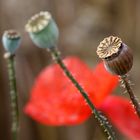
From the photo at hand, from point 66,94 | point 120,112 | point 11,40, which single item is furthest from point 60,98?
point 11,40

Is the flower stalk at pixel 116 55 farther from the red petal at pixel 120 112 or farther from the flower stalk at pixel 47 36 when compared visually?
the red petal at pixel 120 112

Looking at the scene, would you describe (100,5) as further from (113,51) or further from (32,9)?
(113,51)

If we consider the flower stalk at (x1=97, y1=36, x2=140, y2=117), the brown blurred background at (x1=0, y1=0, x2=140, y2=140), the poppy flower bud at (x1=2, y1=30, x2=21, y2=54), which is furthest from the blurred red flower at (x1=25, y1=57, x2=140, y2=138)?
the brown blurred background at (x1=0, y1=0, x2=140, y2=140)

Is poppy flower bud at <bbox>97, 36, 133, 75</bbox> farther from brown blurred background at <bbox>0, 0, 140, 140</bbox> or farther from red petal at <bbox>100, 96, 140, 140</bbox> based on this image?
brown blurred background at <bbox>0, 0, 140, 140</bbox>

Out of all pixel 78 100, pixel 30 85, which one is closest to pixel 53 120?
pixel 78 100

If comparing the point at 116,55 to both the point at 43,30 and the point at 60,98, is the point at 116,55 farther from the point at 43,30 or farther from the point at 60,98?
the point at 60,98

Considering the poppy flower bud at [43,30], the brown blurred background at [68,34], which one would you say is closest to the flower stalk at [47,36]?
the poppy flower bud at [43,30]

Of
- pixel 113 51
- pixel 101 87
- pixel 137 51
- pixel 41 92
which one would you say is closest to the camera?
pixel 113 51
